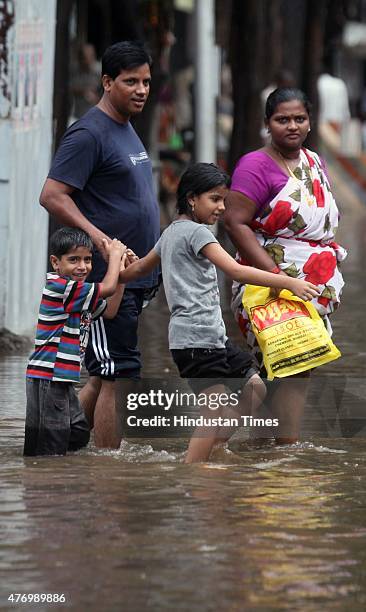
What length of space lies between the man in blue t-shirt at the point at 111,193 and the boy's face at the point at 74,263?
0.52 ft

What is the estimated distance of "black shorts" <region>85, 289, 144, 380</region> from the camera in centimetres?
747

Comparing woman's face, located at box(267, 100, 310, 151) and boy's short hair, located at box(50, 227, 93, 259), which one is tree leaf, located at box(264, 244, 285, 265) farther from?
boy's short hair, located at box(50, 227, 93, 259)

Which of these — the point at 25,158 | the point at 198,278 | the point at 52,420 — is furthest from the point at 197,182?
the point at 25,158

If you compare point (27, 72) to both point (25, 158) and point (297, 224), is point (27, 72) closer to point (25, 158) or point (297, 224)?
point (25, 158)

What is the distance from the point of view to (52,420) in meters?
7.29

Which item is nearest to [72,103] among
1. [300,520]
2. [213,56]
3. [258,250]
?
[213,56]

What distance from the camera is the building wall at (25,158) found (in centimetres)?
1175

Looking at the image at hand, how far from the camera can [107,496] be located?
6.55 metres

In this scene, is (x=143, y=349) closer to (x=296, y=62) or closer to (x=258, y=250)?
(x=258, y=250)

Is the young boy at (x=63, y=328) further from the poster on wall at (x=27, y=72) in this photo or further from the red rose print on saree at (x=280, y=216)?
the poster on wall at (x=27, y=72)

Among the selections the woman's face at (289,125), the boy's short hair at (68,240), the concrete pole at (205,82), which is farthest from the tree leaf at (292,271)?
the concrete pole at (205,82)

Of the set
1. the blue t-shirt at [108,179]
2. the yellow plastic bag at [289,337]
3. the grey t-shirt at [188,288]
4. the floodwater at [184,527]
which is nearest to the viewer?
the floodwater at [184,527]

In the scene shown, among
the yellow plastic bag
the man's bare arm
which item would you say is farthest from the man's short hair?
the yellow plastic bag

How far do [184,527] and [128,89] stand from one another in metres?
2.28
